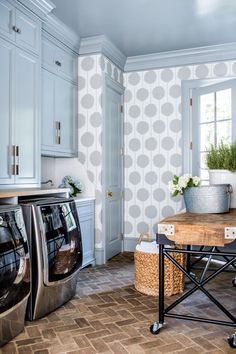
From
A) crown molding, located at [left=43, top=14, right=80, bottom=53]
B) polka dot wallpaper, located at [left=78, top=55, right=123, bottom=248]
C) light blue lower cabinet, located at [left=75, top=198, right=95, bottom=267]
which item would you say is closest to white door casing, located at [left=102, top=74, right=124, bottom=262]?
polka dot wallpaper, located at [left=78, top=55, right=123, bottom=248]

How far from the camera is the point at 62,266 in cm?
276

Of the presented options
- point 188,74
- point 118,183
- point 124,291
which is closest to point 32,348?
point 124,291

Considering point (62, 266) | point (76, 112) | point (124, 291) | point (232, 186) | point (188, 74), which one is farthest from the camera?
point (188, 74)

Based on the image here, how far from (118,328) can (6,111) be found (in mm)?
2037

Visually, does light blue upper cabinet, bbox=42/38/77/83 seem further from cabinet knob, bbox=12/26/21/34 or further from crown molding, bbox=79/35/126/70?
cabinet knob, bbox=12/26/21/34

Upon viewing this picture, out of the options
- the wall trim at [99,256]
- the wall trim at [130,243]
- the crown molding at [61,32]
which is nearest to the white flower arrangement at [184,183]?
the wall trim at [99,256]

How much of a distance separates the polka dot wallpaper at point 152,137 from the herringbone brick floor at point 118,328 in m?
1.72

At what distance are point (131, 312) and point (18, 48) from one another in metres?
2.56

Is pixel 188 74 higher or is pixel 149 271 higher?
pixel 188 74

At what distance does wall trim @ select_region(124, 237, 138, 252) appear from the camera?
16.4 feet

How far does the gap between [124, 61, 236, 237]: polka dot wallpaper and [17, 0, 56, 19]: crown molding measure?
1850 millimetres

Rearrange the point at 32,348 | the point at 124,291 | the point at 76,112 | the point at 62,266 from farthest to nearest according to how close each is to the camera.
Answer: the point at 76,112
the point at 124,291
the point at 62,266
the point at 32,348

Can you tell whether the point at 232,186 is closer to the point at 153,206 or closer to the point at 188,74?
the point at 153,206

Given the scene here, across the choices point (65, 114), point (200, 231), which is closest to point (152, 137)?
point (65, 114)
